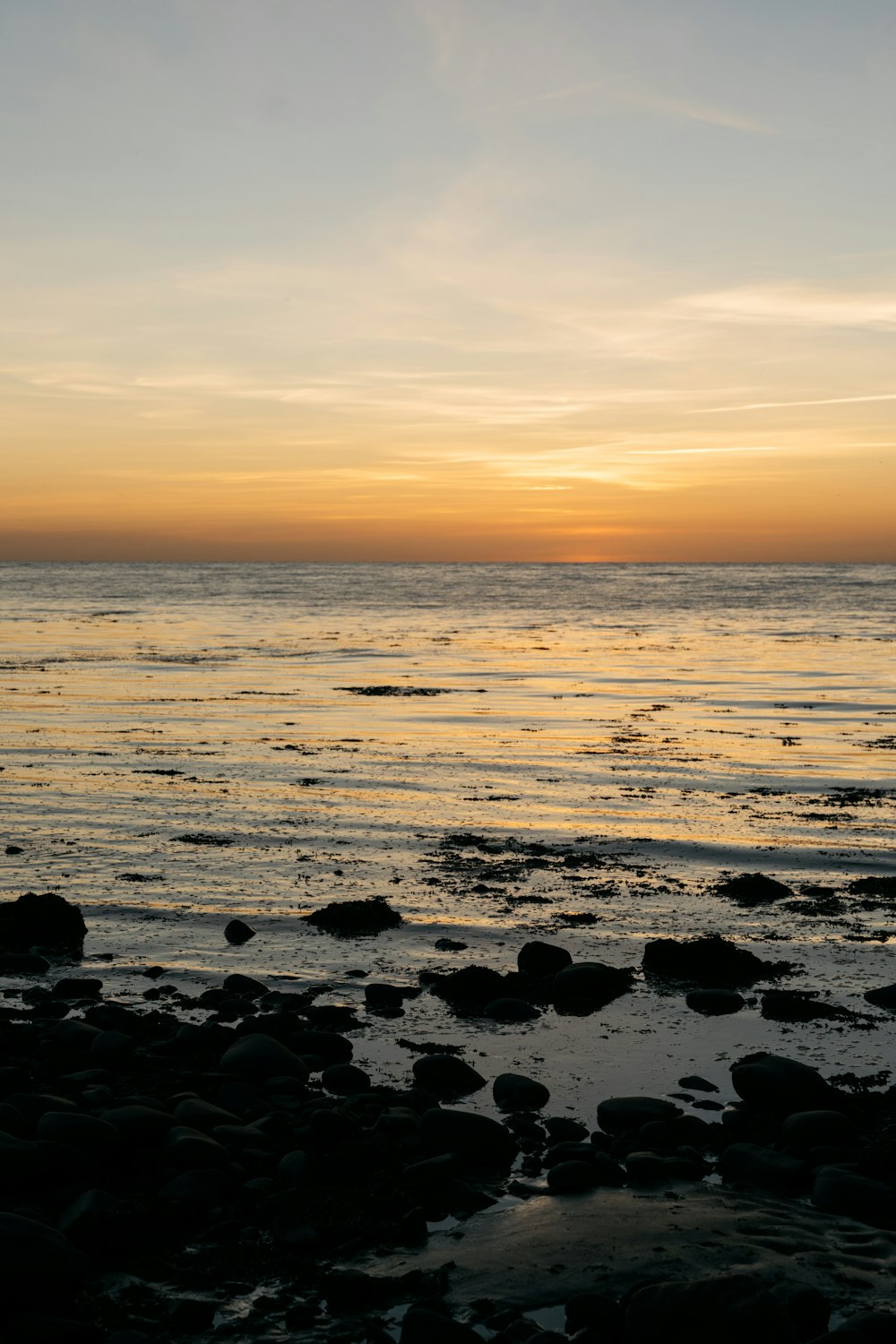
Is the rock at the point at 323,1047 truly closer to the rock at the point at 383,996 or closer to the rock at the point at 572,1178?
the rock at the point at 383,996

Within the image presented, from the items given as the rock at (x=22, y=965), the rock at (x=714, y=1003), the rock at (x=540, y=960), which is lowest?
the rock at (x=22, y=965)

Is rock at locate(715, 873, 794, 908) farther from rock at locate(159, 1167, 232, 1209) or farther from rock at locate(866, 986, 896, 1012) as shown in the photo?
rock at locate(159, 1167, 232, 1209)

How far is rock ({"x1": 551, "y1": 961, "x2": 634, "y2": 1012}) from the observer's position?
9.02 m

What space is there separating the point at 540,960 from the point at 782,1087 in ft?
9.09

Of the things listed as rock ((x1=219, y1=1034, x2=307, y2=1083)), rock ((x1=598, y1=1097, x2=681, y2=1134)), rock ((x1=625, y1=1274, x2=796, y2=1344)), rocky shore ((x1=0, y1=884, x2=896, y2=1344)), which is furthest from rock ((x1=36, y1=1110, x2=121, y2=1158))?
rock ((x1=625, y1=1274, x2=796, y2=1344))

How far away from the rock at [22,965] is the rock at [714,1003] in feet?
17.2

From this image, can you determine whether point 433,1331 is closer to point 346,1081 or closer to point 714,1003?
point 346,1081

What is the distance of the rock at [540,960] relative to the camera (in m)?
9.56

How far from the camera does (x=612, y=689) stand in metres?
29.8

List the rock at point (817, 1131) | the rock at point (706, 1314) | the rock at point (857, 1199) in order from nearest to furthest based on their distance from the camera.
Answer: the rock at point (706, 1314), the rock at point (857, 1199), the rock at point (817, 1131)

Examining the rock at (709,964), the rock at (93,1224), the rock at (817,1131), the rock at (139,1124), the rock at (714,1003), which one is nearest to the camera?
the rock at (93,1224)

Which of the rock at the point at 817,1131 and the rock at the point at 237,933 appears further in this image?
the rock at the point at 237,933

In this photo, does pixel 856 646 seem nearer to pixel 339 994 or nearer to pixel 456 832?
pixel 456 832

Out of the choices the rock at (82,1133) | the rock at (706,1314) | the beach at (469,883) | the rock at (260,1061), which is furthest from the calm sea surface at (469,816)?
the rock at (706,1314)
